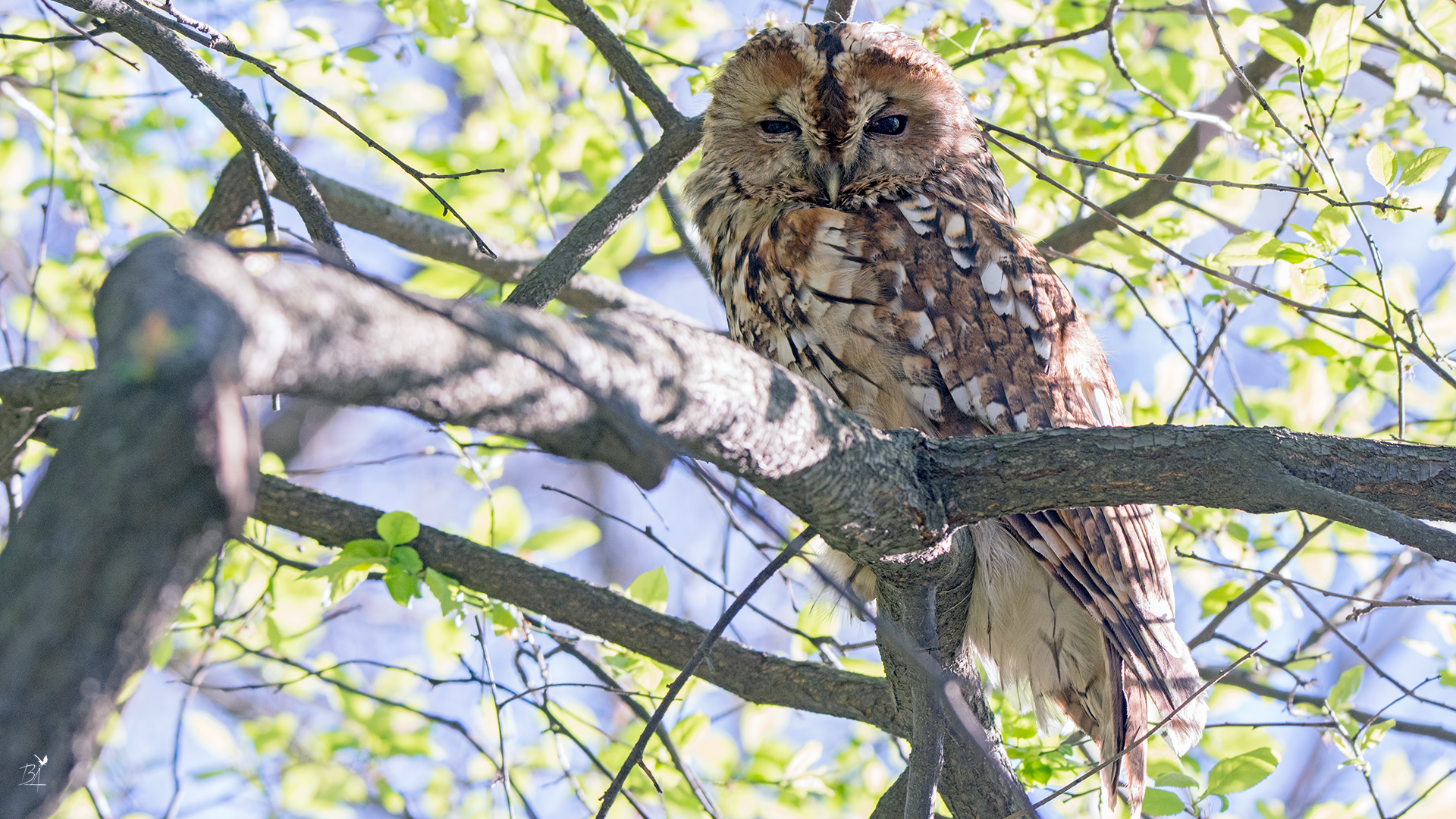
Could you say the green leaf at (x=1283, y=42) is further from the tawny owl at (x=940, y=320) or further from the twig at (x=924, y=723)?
the twig at (x=924, y=723)

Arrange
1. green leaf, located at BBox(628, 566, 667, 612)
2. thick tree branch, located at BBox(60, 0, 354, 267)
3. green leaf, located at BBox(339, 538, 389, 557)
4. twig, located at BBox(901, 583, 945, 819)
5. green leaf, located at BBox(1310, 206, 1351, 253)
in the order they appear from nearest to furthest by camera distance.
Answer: twig, located at BBox(901, 583, 945, 819)
thick tree branch, located at BBox(60, 0, 354, 267)
green leaf, located at BBox(1310, 206, 1351, 253)
green leaf, located at BBox(339, 538, 389, 557)
green leaf, located at BBox(628, 566, 667, 612)

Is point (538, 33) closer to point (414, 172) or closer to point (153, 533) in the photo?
point (414, 172)

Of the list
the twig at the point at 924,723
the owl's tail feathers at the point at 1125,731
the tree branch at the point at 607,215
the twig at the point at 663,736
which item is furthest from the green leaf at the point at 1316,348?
the twig at the point at 663,736

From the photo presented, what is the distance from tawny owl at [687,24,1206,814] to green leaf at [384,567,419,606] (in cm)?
103

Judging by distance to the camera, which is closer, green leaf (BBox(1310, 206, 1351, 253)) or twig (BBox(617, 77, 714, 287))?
green leaf (BBox(1310, 206, 1351, 253))

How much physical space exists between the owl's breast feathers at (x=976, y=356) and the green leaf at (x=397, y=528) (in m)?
0.98

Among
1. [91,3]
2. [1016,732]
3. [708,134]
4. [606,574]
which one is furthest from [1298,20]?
[606,574]

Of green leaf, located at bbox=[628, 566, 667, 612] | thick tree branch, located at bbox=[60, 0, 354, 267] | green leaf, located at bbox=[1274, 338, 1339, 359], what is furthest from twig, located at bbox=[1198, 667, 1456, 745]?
thick tree branch, located at bbox=[60, 0, 354, 267]

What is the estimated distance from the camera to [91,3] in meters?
1.97

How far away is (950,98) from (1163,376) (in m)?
1.39

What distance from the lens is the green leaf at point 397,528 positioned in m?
2.46

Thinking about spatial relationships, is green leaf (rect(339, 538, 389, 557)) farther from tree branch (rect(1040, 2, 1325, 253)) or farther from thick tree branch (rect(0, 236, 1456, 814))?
tree branch (rect(1040, 2, 1325, 253))

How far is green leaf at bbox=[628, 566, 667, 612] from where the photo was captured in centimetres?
297
